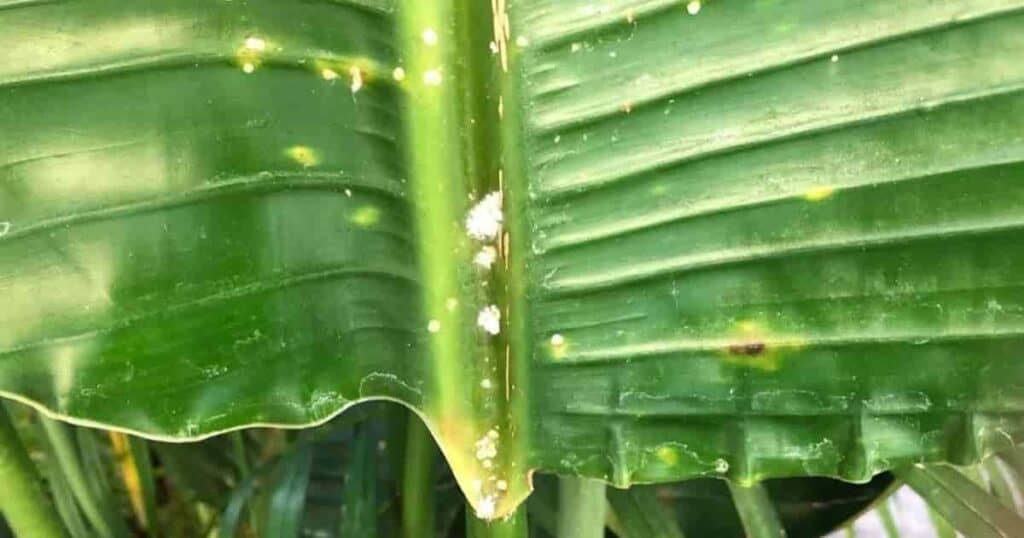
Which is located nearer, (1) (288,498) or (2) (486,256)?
(2) (486,256)

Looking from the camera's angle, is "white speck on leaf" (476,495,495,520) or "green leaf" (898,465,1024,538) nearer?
"white speck on leaf" (476,495,495,520)

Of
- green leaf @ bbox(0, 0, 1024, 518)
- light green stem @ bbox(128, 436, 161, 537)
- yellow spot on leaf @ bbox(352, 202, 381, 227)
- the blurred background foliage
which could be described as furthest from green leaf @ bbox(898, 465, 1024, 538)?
light green stem @ bbox(128, 436, 161, 537)

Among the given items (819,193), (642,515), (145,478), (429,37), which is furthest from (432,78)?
(145,478)

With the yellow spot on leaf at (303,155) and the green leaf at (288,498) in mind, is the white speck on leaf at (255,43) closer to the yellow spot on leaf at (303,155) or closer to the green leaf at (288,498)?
the yellow spot on leaf at (303,155)

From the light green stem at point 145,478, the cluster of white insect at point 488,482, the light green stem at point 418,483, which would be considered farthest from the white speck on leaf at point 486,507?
the light green stem at point 145,478

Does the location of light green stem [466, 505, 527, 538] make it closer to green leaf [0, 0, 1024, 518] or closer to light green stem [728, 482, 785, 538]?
green leaf [0, 0, 1024, 518]

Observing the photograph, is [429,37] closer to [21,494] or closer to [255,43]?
[255,43]

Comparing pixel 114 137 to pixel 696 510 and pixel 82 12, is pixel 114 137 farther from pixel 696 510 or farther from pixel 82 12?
pixel 696 510
